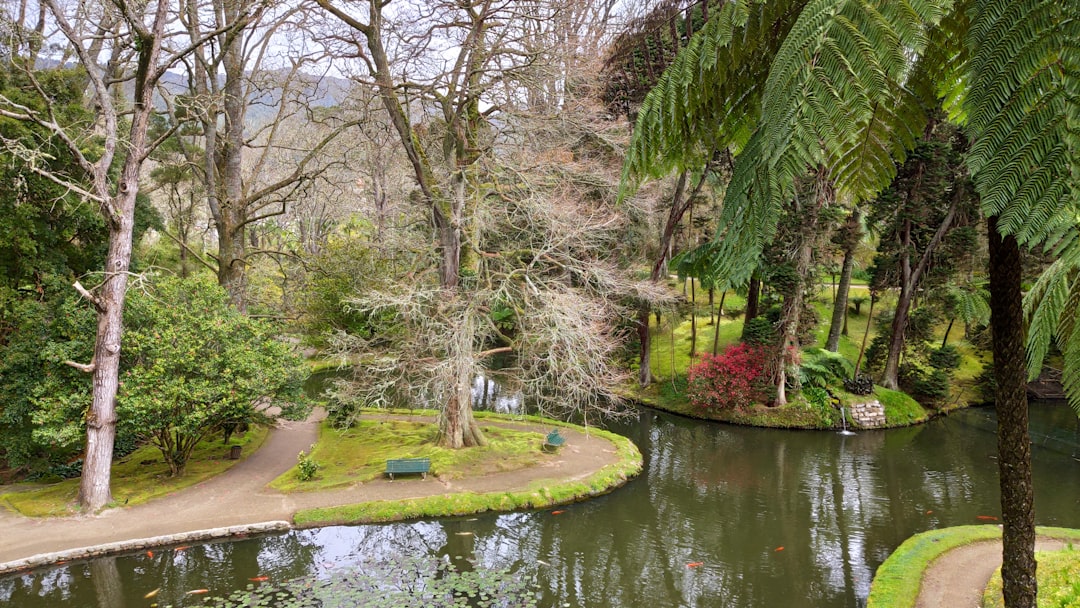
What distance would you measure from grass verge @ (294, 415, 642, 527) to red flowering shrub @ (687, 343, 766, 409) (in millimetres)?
7147

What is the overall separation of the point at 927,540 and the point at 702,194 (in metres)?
14.2

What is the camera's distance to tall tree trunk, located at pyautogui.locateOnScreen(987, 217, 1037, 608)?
491 centimetres

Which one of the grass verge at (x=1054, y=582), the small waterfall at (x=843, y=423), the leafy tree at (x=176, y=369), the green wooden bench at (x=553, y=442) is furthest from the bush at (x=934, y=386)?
the leafy tree at (x=176, y=369)

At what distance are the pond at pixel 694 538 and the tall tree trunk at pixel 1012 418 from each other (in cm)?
390

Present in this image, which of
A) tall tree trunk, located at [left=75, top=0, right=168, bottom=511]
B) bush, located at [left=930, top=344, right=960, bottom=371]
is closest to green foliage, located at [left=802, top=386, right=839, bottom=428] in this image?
bush, located at [left=930, top=344, right=960, bottom=371]

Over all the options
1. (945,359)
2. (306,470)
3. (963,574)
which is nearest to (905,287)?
(945,359)

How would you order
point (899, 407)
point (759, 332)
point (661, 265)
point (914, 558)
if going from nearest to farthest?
point (914, 558) → point (759, 332) → point (899, 407) → point (661, 265)

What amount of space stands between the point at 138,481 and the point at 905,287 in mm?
23698

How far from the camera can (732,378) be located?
20109mm

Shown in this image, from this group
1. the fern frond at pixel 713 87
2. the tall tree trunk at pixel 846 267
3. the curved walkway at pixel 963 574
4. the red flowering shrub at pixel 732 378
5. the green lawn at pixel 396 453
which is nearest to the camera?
the fern frond at pixel 713 87

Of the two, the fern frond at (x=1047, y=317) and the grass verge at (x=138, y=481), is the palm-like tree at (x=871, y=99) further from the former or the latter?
the grass verge at (x=138, y=481)

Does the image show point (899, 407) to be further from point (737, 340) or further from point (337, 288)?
point (337, 288)

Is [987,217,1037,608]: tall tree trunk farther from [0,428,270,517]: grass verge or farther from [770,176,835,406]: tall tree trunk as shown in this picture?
[0,428,270,517]: grass verge

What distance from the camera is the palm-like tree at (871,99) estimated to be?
2301 mm
